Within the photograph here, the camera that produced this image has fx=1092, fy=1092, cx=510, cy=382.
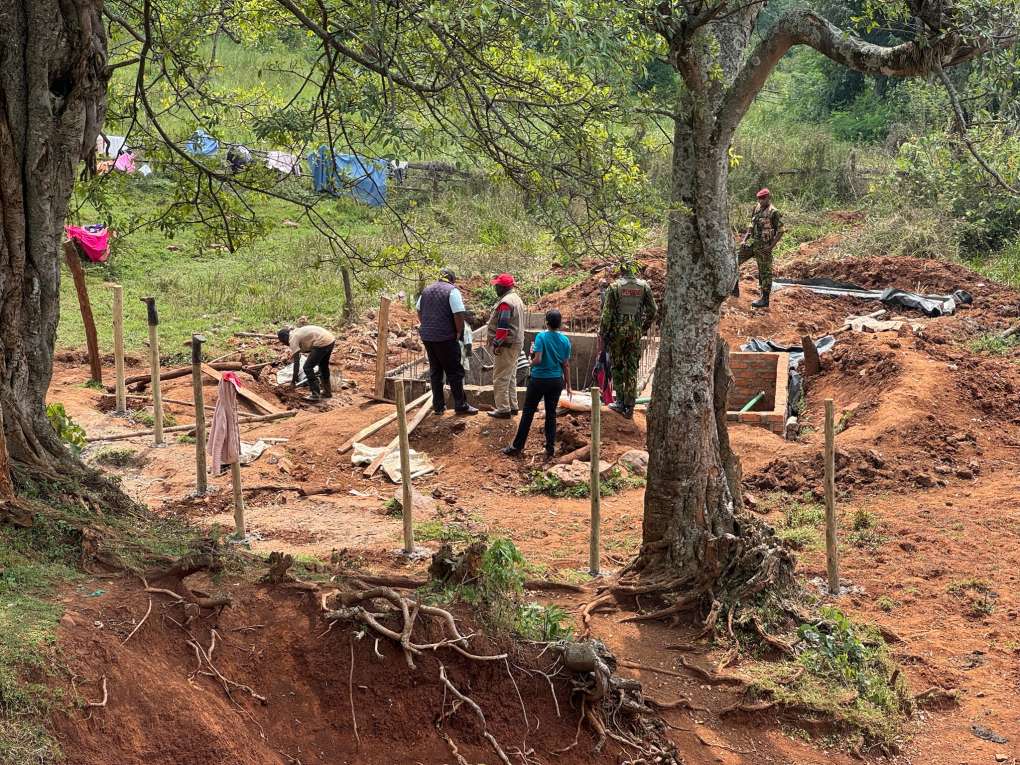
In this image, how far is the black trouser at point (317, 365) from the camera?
44.3 ft

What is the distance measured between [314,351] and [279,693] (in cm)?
869

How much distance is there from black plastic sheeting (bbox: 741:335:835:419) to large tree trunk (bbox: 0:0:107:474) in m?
9.25

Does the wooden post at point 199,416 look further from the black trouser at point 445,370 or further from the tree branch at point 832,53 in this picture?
the tree branch at point 832,53

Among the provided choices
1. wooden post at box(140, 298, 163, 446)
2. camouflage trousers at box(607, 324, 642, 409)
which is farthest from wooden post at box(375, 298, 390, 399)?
camouflage trousers at box(607, 324, 642, 409)

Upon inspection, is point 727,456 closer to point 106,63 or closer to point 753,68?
point 753,68

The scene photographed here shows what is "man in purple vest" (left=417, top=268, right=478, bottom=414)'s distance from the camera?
37.5ft

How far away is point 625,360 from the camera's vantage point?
11.8 metres

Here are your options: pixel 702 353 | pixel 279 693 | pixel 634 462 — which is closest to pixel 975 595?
pixel 702 353

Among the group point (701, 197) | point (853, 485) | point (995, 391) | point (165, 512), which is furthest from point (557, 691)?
point (995, 391)

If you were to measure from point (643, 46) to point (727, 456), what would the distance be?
293 centimetres

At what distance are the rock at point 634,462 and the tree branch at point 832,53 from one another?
15.7ft

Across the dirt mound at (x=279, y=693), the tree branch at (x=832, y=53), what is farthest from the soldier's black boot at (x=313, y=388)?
the dirt mound at (x=279, y=693)

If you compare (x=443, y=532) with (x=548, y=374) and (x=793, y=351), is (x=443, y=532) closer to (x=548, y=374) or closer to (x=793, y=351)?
(x=548, y=374)

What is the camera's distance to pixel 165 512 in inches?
373
